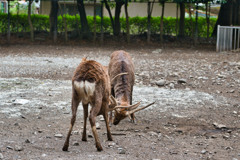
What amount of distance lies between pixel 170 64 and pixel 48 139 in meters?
7.91

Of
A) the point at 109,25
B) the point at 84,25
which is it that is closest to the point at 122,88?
the point at 84,25

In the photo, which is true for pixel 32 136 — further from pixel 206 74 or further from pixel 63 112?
pixel 206 74

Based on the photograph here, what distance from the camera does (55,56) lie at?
49.1 feet

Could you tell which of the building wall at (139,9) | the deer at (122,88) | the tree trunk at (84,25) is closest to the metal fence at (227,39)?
the tree trunk at (84,25)

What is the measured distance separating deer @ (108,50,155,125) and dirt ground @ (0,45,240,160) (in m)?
0.32

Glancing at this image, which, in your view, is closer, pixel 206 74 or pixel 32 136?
pixel 32 136

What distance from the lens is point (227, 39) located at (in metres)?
16.2

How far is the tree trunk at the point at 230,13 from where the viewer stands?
62.6ft

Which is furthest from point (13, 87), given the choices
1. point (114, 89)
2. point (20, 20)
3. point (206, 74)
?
point (20, 20)

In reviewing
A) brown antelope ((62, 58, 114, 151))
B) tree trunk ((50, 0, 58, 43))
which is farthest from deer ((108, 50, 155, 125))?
tree trunk ((50, 0, 58, 43))

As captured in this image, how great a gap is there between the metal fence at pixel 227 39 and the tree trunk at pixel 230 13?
2901 millimetres

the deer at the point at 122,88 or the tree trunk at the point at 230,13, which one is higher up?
the tree trunk at the point at 230,13

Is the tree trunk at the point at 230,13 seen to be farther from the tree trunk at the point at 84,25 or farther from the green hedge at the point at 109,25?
the tree trunk at the point at 84,25

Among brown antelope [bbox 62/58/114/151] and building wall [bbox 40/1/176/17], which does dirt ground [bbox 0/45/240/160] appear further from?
building wall [bbox 40/1/176/17]
